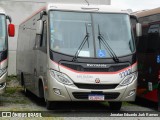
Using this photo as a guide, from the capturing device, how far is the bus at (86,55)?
43.8 ft

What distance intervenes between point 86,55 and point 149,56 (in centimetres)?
293

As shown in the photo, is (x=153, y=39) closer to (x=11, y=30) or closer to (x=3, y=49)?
(x=11, y=30)

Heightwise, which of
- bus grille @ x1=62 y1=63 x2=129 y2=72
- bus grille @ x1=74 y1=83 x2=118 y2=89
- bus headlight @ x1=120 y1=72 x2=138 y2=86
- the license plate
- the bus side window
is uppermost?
the bus side window

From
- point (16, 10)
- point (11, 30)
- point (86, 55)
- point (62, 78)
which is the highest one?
point (11, 30)

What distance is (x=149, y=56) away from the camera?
15.7 m

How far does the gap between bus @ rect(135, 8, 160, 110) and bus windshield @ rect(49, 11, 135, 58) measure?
126 centimetres

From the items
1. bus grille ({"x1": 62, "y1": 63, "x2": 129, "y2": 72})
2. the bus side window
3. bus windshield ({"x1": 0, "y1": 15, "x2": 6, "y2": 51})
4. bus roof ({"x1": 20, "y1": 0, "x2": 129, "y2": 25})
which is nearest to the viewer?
bus grille ({"x1": 62, "y1": 63, "x2": 129, "y2": 72})

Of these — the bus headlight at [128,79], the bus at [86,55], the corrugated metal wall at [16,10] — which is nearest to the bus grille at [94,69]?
the bus at [86,55]

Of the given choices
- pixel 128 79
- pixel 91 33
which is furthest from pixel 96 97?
pixel 91 33

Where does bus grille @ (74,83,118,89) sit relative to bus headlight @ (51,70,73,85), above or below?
below

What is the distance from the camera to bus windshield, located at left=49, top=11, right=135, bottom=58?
1370cm

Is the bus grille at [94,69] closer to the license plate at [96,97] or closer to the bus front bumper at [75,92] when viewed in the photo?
the bus front bumper at [75,92]

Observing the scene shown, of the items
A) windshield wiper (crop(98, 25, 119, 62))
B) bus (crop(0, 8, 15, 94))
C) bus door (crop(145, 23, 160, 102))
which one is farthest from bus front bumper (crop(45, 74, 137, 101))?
bus (crop(0, 8, 15, 94))

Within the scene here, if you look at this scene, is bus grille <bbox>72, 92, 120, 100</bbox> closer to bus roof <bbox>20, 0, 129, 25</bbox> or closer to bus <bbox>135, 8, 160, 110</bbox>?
bus <bbox>135, 8, 160, 110</bbox>
